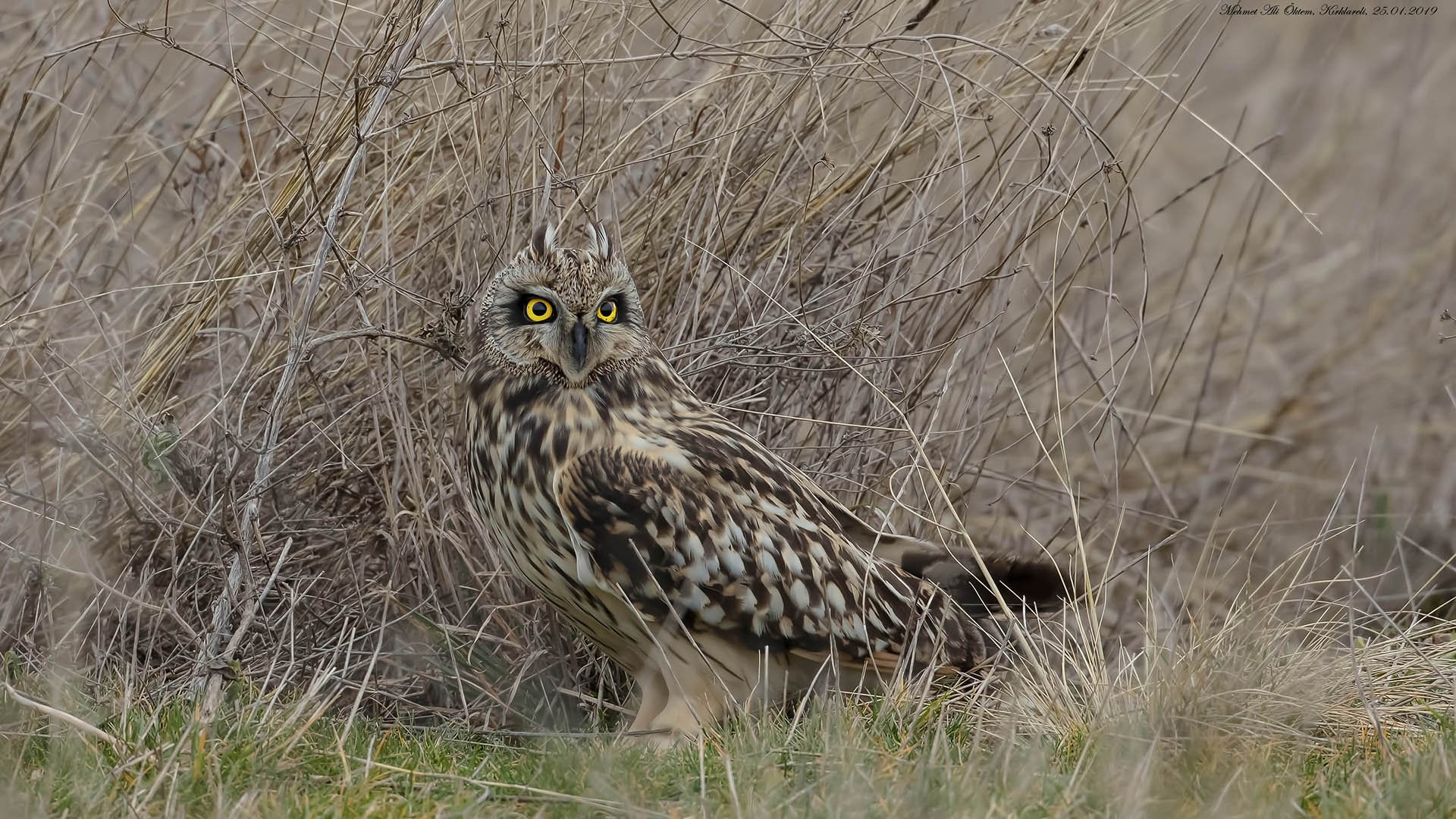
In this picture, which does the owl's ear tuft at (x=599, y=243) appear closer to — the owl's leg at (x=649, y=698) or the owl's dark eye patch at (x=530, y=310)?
the owl's dark eye patch at (x=530, y=310)

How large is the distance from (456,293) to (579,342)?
2.43 ft

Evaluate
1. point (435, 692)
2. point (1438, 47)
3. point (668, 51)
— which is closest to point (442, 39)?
point (668, 51)

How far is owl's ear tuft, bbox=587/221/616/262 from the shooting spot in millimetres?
3223

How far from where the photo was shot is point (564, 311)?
10.4 ft

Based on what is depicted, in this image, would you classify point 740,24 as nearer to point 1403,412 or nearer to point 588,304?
point 588,304

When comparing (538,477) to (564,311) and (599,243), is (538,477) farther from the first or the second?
(599,243)

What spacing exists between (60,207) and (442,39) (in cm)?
115

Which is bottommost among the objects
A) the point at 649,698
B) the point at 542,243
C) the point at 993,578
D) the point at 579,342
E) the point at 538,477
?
the point at 649,698

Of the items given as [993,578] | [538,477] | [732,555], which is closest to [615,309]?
[538,477]

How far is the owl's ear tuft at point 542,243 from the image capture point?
3.16 metres

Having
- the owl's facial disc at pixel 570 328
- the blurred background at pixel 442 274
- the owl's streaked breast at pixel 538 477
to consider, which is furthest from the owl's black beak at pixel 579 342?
the blurred background at pixel 442 274

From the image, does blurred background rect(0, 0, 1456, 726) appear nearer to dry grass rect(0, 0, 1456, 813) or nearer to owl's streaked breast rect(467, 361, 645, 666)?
dry grass rect(0, 0, 1456, 813)

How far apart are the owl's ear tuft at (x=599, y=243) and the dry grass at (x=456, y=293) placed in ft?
1.50

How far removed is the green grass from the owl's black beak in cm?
81
